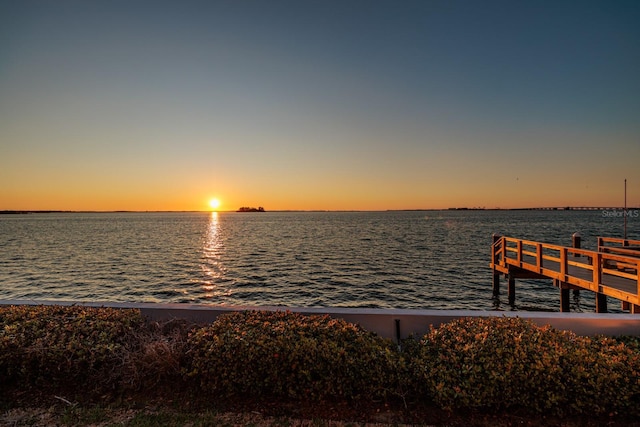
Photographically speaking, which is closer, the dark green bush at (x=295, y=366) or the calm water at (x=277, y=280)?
the dark green bush at (x=295, y=366)

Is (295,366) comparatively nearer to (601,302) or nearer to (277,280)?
(601,302)

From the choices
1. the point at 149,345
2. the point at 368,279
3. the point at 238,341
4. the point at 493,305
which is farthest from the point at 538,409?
the point at 368,279

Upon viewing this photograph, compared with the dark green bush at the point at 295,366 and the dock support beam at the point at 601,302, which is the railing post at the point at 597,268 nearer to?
the dock support beam at the point at 601,302

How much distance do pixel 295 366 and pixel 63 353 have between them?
→ 3.02 meters

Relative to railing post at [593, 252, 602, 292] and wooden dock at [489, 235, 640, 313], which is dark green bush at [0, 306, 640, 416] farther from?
railing post at [593, 252, 602, 292]

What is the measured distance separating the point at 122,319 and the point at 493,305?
53.7ft

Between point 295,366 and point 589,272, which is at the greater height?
point 295,366

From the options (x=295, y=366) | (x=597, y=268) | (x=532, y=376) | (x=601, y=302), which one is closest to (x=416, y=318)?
(x=532, y=376)

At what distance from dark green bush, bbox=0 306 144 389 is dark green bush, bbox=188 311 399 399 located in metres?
1.24

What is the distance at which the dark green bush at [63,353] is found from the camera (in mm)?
4613

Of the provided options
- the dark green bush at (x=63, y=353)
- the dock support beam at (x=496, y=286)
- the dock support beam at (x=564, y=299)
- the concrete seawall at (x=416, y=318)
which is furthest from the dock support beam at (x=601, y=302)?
the dark green bush at (x=63, y=353)

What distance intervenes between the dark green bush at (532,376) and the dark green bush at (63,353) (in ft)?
13.1

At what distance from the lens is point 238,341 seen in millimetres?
4480

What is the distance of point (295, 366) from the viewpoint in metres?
4.30
